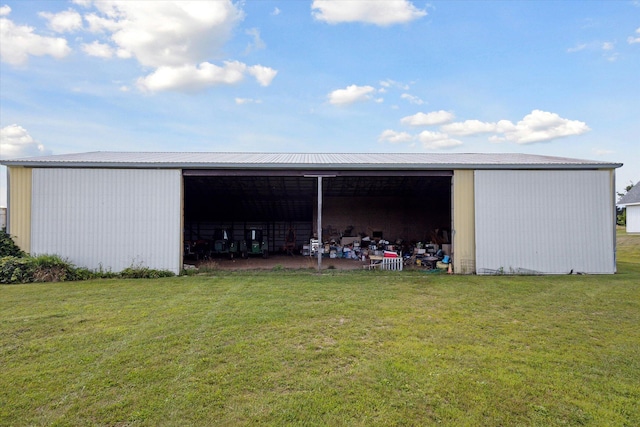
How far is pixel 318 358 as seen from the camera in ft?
13.8

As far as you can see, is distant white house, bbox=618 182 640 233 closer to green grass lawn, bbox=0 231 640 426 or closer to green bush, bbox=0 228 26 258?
green grass lawn, bbox=0 231 640 426

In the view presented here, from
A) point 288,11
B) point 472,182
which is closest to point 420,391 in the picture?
point 472,182

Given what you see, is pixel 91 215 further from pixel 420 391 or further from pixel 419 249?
pixel 419 249

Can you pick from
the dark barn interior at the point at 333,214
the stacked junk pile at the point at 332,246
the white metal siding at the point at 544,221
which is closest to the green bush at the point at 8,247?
the stacked junk pile at the point at 332,246

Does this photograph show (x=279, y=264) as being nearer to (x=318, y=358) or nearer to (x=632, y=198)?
(x=318, y=358)

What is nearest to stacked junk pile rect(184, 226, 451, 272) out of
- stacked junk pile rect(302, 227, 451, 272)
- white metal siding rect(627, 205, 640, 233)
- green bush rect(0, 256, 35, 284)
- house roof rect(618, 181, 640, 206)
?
stacked junk pile rect(302, 227, 451, 272)

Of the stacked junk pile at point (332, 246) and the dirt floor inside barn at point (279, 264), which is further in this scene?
the stacked junk pile at point (332, 246)

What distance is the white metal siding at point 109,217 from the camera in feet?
32.9

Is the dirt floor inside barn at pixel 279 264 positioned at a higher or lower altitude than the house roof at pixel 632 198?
lower

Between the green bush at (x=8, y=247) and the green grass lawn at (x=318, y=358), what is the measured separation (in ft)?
9.13

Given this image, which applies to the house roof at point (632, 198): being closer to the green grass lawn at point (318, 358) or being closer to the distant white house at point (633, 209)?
the distant white house at point (633, 209)

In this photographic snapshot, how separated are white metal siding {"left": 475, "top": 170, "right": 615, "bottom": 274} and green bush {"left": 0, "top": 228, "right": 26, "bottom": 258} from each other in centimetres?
1269

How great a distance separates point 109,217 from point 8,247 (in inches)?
104

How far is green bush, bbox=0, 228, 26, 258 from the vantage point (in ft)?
31.7
